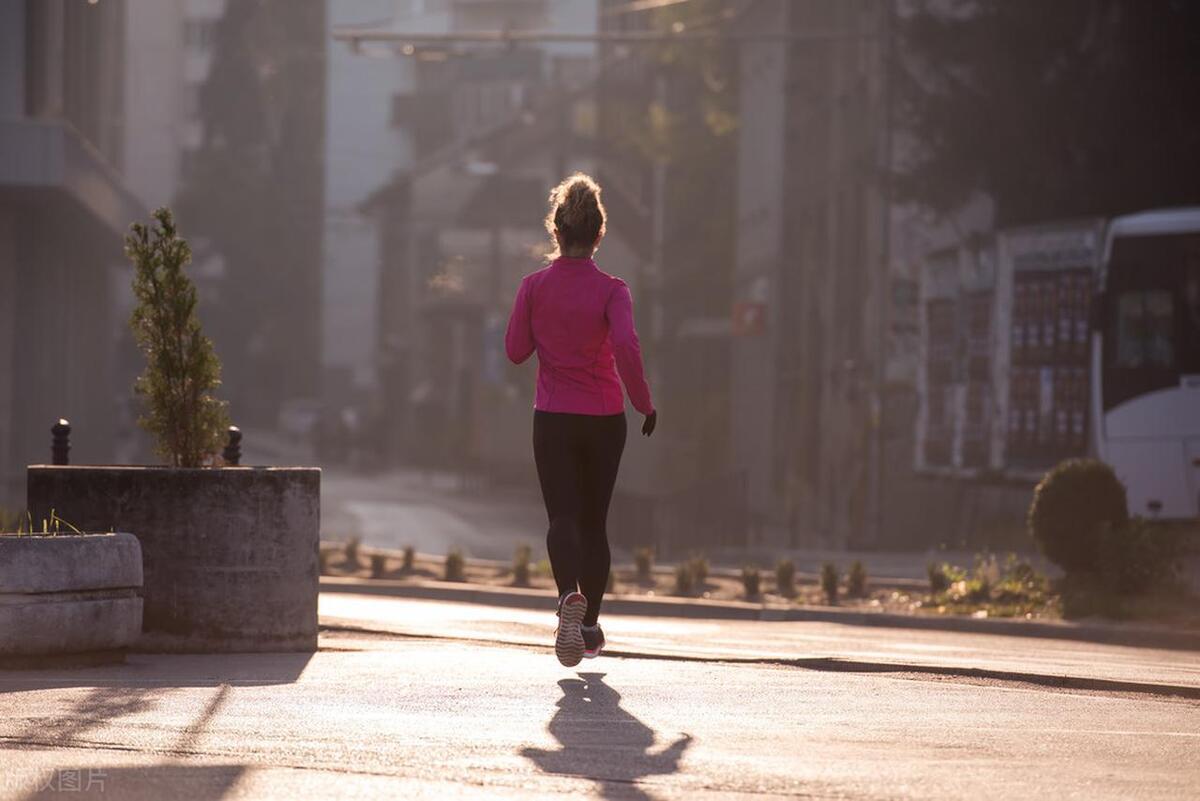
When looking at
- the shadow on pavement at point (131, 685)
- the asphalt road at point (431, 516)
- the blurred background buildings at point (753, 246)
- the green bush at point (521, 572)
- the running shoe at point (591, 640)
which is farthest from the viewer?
the asphalt road at point (431, 516)

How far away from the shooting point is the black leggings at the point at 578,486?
9.05m

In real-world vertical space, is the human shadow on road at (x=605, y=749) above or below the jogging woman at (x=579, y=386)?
below

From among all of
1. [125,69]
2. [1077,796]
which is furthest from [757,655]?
[125,69]

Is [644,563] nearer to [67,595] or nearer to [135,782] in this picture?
[67,595]

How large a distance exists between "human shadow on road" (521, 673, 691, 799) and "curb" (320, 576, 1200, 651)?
6.74m

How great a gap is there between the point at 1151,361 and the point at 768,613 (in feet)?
31.2

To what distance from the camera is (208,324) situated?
317ft

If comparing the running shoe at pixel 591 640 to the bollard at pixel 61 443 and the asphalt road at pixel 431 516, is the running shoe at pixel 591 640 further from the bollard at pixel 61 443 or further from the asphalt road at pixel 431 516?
the asphalt road at pixel 431 516

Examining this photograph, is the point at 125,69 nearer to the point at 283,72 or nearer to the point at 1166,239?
the point at 283,72

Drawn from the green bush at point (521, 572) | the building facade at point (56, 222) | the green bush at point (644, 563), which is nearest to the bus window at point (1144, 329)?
the green bush at point (644, 563)

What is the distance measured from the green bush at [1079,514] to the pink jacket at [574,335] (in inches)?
297

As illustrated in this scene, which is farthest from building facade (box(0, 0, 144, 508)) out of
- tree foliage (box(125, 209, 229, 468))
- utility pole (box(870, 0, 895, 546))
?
tree foliage (box(125, 209, 229, 468))

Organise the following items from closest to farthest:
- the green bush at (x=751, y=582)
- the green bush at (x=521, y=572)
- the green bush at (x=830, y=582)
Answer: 1. the green bush at (x=830, y=582)
2. the green bush at (x=751, y=582)
3. the green bush at (x=521, y=572)

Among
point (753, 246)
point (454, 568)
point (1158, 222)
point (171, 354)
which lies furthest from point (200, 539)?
point (753, 246)
